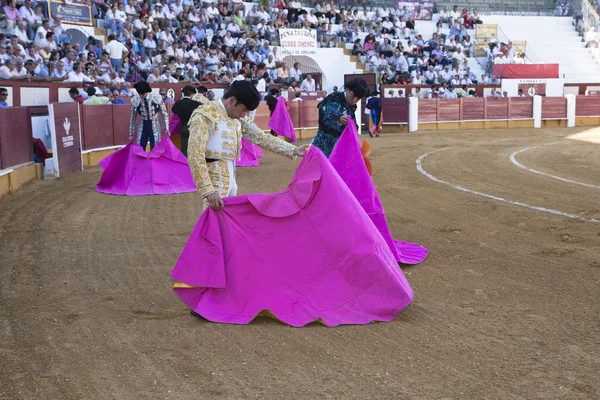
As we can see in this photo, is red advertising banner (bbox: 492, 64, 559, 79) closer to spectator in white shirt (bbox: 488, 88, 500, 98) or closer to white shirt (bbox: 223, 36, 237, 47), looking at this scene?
spectator in white shirt (bbox: 488, 88, 500, 98)

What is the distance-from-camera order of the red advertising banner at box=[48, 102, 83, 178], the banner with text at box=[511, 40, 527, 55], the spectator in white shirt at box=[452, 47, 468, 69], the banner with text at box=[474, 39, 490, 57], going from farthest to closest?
the banner with text at box=[511, 40, 527, 55] → the banner with text at box=[474, 39, 490, 57] → the spectator in white shirt at box=[452, 47, 468, 69] → the red advertising banner at box=[48, 102, 83, 178]

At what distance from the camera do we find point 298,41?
2264 cm

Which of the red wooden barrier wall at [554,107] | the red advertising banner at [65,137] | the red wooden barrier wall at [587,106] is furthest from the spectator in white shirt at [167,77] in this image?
the red wooden barrier wall at [587,106]

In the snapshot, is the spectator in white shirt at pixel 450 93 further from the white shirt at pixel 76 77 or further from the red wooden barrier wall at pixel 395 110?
the white shirt at pixel 76 77

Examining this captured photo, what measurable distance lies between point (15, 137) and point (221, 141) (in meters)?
6.12

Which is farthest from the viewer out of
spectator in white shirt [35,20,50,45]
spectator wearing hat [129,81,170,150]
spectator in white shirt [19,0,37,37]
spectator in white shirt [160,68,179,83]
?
spectator in white shirt [160,68,179,83]

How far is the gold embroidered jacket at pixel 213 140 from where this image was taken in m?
3.76

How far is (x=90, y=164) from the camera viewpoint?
1180cm

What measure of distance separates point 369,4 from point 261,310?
25.4 metres

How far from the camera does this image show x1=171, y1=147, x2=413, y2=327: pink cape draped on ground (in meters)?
3.74

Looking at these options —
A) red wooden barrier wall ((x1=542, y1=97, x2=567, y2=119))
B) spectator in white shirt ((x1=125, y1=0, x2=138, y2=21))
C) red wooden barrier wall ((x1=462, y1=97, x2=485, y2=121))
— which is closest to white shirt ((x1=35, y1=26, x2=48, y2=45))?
spectator in white shirt ((x1=125, y1=0, x2=138, y2=21))

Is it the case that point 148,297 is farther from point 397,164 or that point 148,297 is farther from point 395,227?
point 397,164

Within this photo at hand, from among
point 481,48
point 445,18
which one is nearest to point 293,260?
point 481,48

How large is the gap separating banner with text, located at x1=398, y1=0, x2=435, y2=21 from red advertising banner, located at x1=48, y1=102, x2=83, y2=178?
63.5 ft
